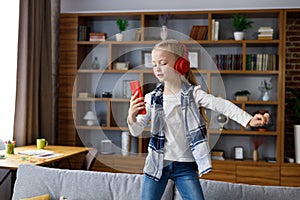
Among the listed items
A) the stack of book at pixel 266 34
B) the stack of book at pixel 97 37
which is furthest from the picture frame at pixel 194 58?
the stack of book at pixel 97 37

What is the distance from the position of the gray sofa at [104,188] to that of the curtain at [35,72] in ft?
5.51

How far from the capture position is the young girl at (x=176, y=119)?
1.60 metres

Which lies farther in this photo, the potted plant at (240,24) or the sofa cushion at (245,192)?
the potted plant at (240,24)

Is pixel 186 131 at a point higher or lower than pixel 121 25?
lower

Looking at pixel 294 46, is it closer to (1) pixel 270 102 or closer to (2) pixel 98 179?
(1) pixel 270 102

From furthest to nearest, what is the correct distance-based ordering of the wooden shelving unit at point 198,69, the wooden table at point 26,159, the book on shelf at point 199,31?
the book on shelf at point 199,31, the wooden shelving unit at point 198,69, the wooden table at point 26,159

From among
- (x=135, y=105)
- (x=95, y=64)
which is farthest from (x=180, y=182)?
Answer: (x=95, y=64)

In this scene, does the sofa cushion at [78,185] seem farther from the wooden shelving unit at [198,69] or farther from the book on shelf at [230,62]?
the book on shelf at [230,62]

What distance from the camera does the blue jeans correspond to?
176 cm

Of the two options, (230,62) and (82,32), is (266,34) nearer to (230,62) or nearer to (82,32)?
(230,62)

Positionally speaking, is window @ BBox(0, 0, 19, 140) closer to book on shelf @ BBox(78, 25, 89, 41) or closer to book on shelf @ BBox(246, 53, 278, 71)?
book on shelf @ BBox(78, 25, 89, 41)

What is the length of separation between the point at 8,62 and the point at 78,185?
2061mm

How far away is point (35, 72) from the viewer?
4324 mm

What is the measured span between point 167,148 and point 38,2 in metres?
3.09
